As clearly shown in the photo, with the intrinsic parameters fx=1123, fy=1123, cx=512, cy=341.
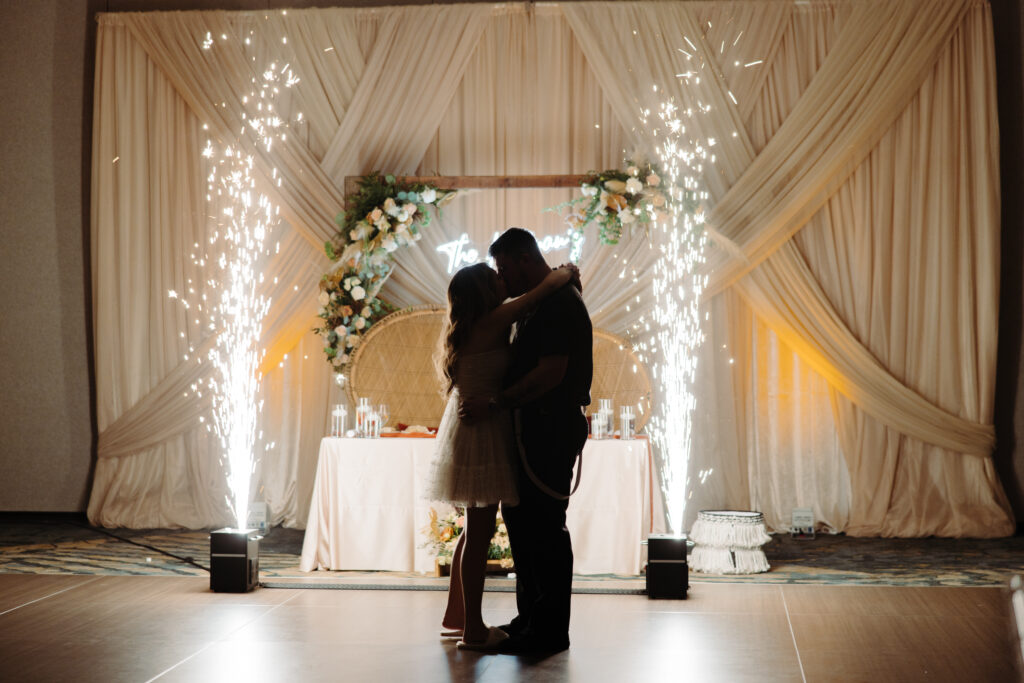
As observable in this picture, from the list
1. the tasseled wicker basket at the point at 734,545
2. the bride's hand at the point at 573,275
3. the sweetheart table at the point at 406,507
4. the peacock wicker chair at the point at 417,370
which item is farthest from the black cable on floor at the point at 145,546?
the bride's hand at the point at 573,275

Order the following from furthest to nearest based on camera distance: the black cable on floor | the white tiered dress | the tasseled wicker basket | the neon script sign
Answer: the neon script sign, the black cable on floor, the tasseled wicker basket, the white tiered dress

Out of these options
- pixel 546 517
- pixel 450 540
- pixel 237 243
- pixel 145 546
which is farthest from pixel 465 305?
pixel 237 243

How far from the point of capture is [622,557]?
5.29 metres

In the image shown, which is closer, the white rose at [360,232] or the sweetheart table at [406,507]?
the sweetheart table at [406,507]

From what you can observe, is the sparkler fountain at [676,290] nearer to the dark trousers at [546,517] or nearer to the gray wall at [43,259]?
the dark trousers at [546,517]

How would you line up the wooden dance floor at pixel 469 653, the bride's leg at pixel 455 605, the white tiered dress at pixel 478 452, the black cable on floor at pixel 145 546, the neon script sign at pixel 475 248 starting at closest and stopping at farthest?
the wooden dance floor at pixel 469 653
the white tiered dress at pixel 478 452
the bride's leg at pixel 455 605
the black cable on floor at pixel 145 546
the neon script sign at pixel 475 248

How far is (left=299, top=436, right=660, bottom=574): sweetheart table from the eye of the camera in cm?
527

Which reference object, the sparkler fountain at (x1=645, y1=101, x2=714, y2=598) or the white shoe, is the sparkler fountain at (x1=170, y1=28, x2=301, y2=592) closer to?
the sparkler fountain at (x1=645, y1=101, x2=714, y2=598)

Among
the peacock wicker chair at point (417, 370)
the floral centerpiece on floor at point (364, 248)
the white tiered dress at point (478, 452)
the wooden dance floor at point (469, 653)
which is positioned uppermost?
the floral centerpiece on floor at point (364, 248)

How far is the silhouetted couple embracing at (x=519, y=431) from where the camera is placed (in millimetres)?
3652

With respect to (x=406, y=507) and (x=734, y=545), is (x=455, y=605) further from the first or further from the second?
(x=734, y=545)

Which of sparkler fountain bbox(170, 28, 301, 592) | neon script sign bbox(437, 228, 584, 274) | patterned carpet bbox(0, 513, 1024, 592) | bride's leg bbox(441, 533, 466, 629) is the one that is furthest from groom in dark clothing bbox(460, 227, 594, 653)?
sparkler fountain bbox(170, 28, 301, 592)

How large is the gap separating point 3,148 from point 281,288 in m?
2.12

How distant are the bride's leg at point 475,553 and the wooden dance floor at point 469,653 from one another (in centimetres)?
19
